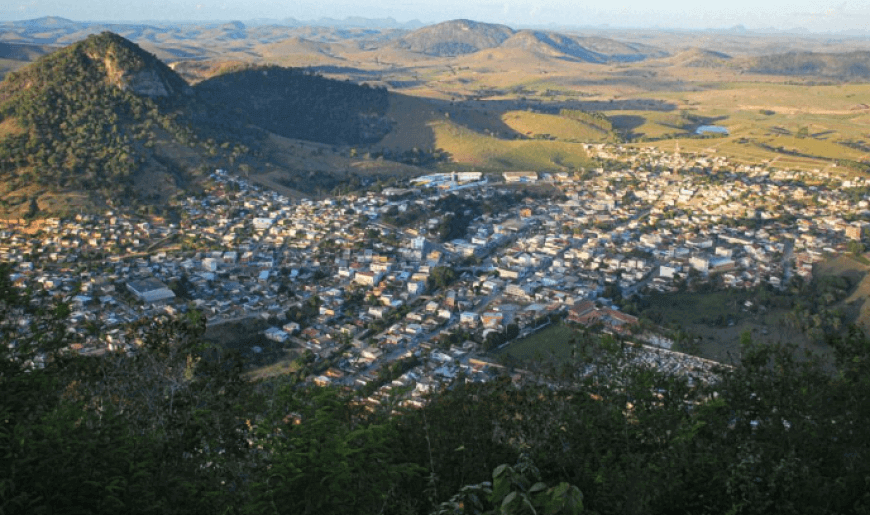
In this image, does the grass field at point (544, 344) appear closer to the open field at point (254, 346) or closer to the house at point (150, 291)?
the open field at point (254, 346)

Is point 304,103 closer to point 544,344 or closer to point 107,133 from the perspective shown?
point 107,133

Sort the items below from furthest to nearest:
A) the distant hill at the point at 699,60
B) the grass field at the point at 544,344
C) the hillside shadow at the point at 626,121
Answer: the distant hill at the point at 699,60 → the hillside shadow at the point at 626,121 → the grass field at the point at 544,344

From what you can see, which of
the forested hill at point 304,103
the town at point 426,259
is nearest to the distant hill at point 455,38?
the forested hill at point 304,103

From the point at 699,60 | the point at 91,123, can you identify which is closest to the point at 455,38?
the point at 699,60

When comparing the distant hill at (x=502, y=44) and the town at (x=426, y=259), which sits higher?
the distant hill at (x=502, y=44)

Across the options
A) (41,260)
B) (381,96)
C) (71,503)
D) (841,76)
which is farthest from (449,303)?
(841,76)

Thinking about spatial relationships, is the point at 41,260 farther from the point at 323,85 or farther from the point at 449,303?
the point at 323,85
